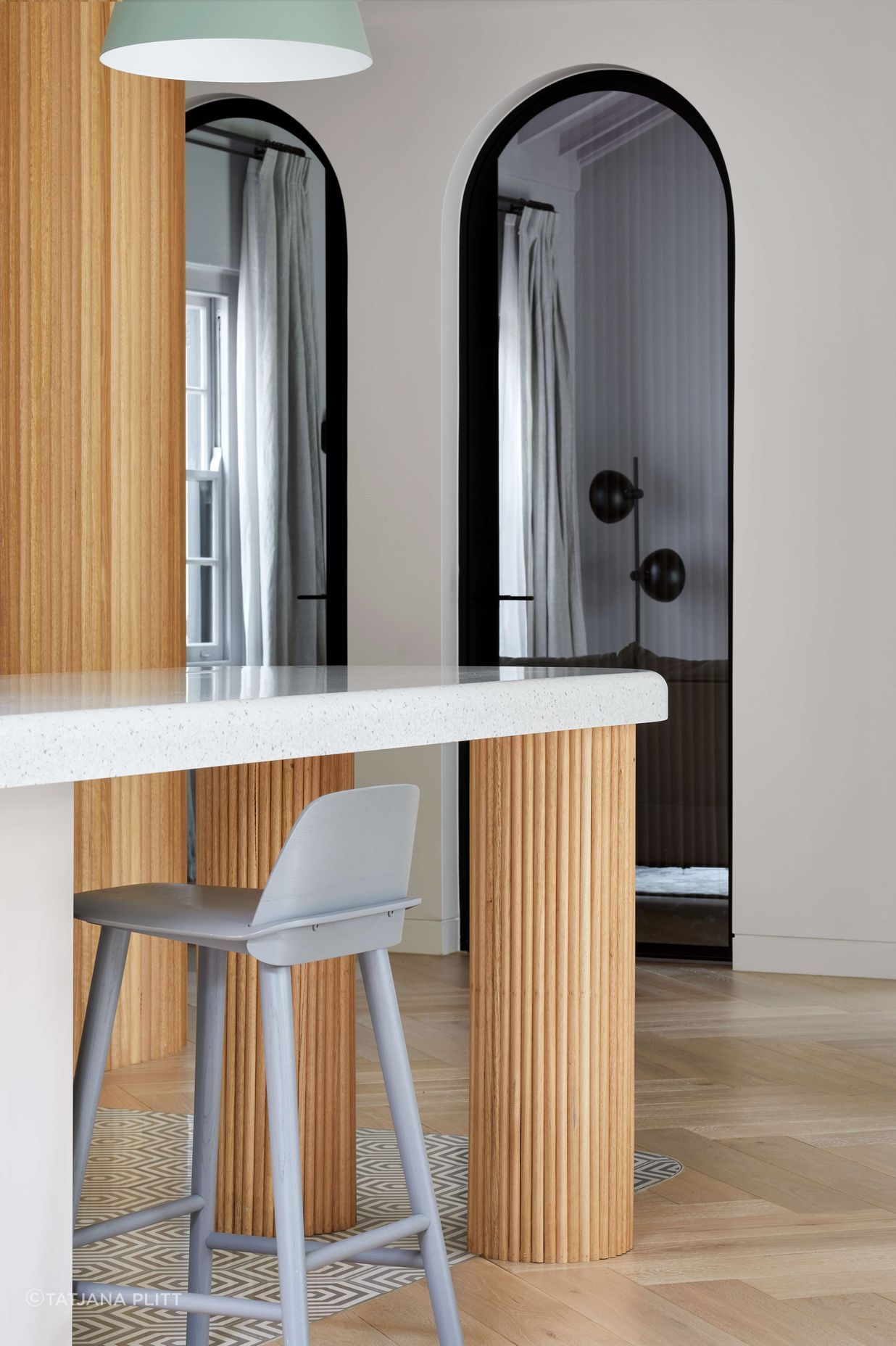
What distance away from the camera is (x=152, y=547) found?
384 centimetres

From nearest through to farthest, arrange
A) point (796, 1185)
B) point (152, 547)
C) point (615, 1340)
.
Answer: point (615, 1340)
point (796, 1185)
point (152, 547)

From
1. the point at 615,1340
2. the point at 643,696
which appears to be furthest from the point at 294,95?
the point at 615,1340

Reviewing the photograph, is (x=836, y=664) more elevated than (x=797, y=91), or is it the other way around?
(x=797, y=91)

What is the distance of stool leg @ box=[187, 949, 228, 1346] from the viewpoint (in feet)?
7.05

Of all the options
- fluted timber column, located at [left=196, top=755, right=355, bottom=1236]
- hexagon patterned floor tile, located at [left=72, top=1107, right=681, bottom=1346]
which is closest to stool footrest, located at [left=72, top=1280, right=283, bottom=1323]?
hexagon patterned floor tile, located at [left=72, top=1107, right=681, bottom=1346]

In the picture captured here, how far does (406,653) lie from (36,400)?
5.71 feet

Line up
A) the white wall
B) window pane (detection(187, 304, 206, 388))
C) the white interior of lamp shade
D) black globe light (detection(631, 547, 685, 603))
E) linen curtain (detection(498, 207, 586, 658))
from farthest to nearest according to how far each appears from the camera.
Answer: window pane (detection(187, 304, 206, 388)) → linen curtain (detection(498, 207, 586, 658)) → black globe light (detection(631, 547, 685, 603)) → the white wall → the white interior of lamp shade

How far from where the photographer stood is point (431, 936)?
503 cm

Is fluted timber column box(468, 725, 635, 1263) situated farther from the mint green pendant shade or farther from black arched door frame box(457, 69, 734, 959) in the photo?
black arched door frame box(457, 69, 734, 959)

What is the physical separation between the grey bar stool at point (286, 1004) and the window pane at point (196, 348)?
138 inches

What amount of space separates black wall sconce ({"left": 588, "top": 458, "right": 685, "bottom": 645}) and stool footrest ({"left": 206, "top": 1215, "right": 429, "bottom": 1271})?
2988 millimetres

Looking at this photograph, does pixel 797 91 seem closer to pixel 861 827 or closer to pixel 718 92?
pixel 718 92

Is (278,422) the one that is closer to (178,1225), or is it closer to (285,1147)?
(178,1225)

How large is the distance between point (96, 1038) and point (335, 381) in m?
3.58
